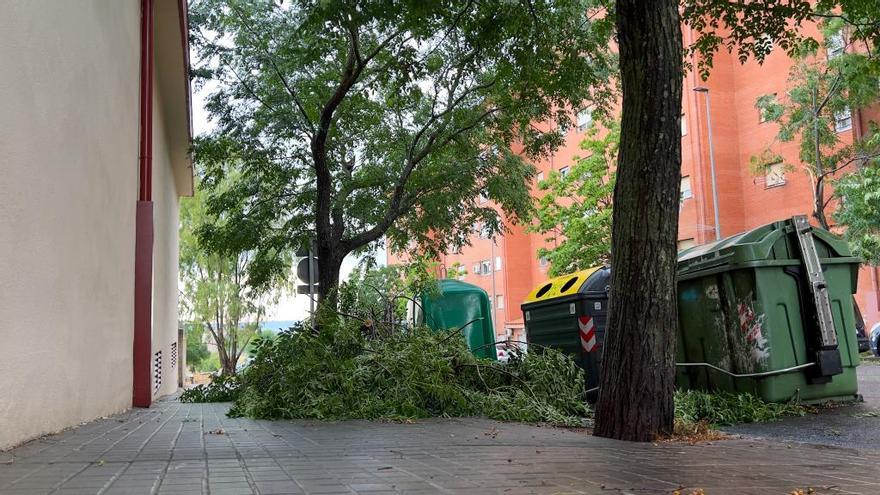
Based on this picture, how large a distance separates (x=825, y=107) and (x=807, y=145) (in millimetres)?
1385

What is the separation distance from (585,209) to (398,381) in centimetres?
2311

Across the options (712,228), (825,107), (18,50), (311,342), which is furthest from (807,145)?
(18,50)

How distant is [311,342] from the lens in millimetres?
8781

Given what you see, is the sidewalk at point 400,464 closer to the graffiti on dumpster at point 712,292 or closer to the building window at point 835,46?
the graffiti on dumpster at point 712,292

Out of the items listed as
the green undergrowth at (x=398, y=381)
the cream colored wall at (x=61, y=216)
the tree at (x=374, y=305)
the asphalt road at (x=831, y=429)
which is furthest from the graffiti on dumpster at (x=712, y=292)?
the cream colored wall at (x=61, y=216)

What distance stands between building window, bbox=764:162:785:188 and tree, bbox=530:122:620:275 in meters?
6.68

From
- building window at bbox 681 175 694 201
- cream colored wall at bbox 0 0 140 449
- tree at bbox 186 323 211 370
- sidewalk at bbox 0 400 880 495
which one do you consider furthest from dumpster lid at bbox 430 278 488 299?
building window at bbox 681 175 694 201

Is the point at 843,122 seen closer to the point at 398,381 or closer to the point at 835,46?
the point at 835,46

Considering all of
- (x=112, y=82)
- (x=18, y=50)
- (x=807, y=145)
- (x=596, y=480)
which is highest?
(x=807, y=145)

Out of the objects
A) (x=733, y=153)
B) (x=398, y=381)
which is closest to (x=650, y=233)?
(x=398, y=381)

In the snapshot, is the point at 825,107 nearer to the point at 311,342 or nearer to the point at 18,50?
the point at 311,342

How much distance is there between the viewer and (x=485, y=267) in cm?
5406

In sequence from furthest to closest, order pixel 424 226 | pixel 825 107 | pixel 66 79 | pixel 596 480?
pixel 825 107, pixel 424 226, pixel 66 79, pixel 596 480

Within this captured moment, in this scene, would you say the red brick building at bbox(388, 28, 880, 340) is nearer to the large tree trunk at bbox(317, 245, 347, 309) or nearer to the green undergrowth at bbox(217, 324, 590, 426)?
the large tree trunk at bbox(317, 245, 347, 309)
